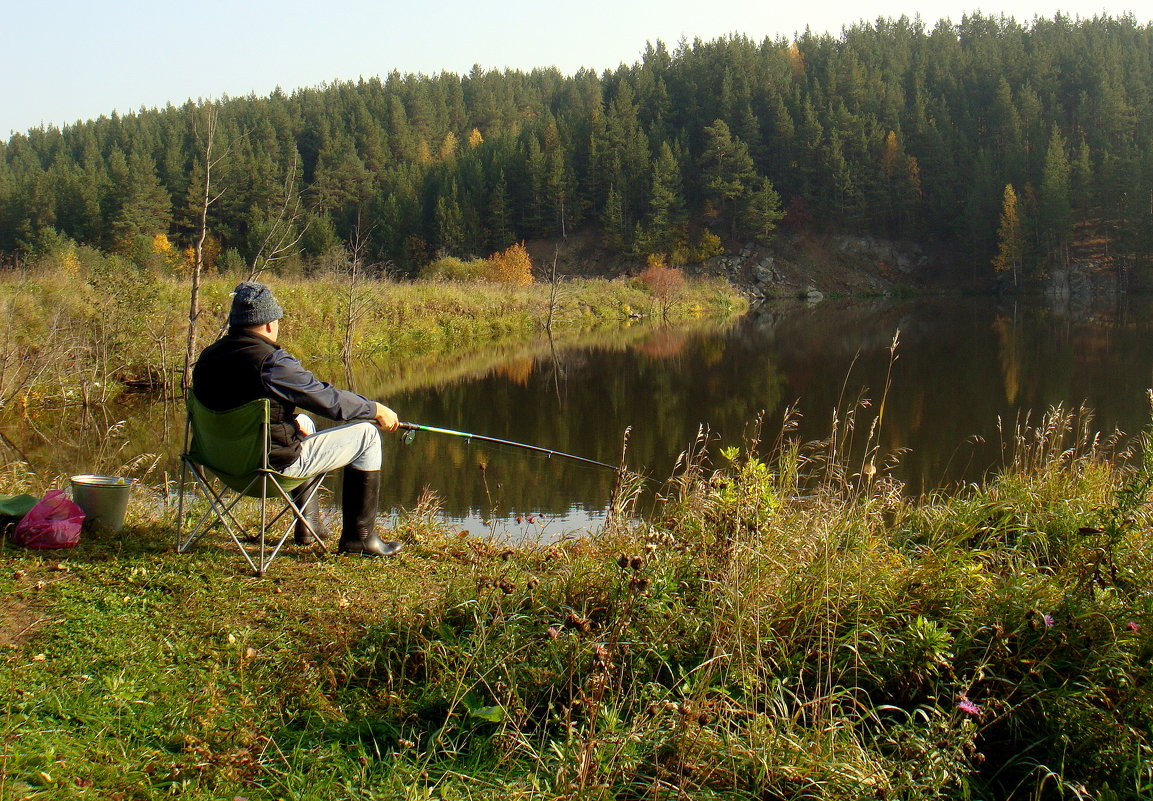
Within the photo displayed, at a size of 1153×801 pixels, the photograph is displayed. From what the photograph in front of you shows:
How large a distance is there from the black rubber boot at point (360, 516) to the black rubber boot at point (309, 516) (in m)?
0.16

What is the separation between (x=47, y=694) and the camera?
3.00 m

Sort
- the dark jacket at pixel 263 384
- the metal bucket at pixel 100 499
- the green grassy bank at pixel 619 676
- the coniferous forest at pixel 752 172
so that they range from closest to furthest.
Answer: the green grassy bank at pixel 619 676
the dark jacket at pixel 263 384
the metal bucket at pixel 100 499
the coniferous forest at pixel 752 172

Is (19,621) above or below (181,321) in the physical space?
above

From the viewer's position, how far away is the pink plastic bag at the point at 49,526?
457 cm

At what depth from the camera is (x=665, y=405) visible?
593 inches

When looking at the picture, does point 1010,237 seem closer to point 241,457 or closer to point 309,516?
point 309,516

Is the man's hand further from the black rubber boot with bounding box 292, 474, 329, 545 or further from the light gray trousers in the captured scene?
the black rubber boot with bounding box 292, 474, 329, 545

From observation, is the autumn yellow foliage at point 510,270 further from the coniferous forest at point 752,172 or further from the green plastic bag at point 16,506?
the green plastic bag at point 16,506

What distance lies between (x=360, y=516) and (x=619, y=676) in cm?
207

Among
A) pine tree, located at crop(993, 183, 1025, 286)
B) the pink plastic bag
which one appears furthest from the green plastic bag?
pine tree, located at crop(993, 183, 1025, 286)

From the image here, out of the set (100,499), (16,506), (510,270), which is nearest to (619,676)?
(100,499)

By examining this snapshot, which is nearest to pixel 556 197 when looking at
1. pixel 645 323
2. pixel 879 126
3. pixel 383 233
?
pixel 383 233

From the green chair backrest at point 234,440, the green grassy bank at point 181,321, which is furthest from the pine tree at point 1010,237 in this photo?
the green chair backrest at point 234,440

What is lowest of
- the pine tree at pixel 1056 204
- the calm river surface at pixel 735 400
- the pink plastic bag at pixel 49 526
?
the calm river surface at pixel 735 400
